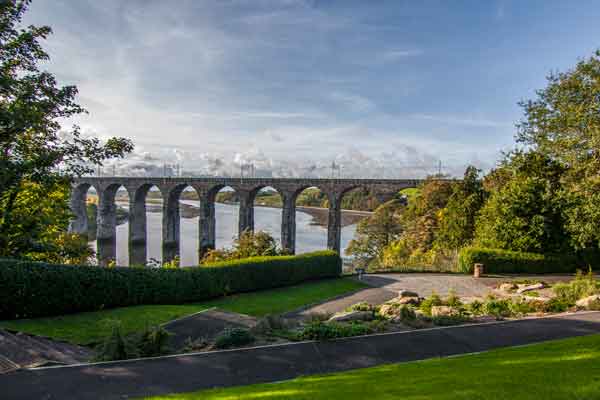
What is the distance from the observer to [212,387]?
6137 mm

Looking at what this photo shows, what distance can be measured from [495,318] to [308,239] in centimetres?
5209

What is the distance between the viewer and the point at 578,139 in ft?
61.2

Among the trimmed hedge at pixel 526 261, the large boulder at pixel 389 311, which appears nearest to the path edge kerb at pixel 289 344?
the large boulder at pixel 389 311

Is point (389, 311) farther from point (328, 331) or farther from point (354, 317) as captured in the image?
point (328, 331)

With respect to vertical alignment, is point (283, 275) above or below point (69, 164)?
below

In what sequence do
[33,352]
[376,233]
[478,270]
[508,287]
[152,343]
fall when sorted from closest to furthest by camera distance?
[33,352]
[152,343]
[508,287]
[478,270]
[376,233]

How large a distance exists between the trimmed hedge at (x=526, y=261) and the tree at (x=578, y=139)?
40.8 inches

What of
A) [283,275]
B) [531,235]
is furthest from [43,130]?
[531,235]

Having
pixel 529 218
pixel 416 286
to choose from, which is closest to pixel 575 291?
pixel 416 286

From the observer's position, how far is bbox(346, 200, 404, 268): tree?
3916 cm

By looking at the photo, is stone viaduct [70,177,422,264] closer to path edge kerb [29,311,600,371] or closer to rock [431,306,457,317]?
rock [431,306,457,317]

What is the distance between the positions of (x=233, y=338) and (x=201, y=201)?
1630 inches

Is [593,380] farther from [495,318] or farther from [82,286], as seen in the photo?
[82,286]

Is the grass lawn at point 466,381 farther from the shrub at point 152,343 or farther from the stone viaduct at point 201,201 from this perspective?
the stone viaduct at point 201,201
